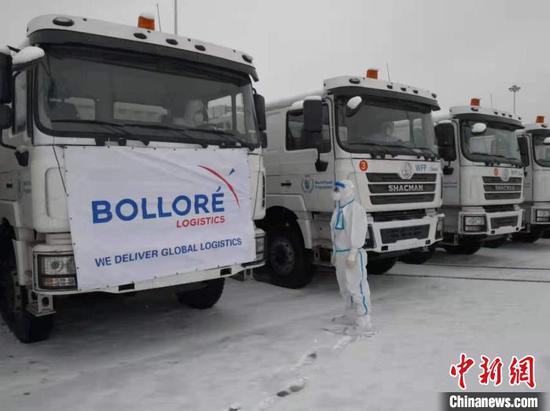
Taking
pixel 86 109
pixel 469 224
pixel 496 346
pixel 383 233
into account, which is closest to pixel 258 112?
pixel 86 109

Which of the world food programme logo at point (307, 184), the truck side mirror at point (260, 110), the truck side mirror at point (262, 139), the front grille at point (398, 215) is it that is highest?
the truck side mirror at point (260, 110)

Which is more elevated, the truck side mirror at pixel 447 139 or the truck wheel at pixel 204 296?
the truck side mirror at pixel 447 139

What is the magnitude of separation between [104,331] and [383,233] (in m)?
3.43

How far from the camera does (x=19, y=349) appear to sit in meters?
4.46

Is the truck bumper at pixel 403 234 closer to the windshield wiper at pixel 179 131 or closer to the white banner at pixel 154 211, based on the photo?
the white banner at pixel 154 211

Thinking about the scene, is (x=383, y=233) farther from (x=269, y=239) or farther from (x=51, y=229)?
(x=51, y=229)

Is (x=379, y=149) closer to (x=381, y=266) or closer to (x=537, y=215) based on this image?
(x=381, y=266)

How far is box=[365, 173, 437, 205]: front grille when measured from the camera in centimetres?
607

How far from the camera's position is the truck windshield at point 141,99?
381 cm

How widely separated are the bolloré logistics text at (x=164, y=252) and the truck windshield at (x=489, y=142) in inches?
197

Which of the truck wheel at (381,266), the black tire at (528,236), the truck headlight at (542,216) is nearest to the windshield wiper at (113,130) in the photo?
the truck wheel at (381,266)

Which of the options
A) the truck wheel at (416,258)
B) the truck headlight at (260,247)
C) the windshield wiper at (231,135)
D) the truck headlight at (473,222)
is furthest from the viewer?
the truck wheel at (416,258)

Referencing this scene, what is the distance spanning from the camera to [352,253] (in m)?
4.77

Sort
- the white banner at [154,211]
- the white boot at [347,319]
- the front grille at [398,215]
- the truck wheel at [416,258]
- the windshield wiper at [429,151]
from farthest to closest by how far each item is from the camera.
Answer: the truck wheel at [416,258] → the windshield wiper at [429,151] → the front grille at [398,215] → the white boot at [347,319] → the white banner at [154,211]
